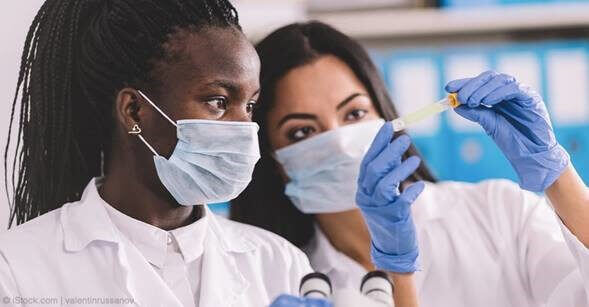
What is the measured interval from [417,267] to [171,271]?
0.36 m

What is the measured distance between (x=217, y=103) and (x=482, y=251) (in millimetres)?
700

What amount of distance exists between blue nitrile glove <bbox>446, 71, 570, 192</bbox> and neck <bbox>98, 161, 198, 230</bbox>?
0.45 metres

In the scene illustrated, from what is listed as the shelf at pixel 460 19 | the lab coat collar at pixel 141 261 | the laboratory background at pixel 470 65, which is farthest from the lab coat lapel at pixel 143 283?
the shelf at pixel 460 19

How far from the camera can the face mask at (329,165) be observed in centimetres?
169

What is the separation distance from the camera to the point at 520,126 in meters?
1.43

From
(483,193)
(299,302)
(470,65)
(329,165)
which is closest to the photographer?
(299,302)

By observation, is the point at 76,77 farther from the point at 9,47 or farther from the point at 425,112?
the point at 425,112

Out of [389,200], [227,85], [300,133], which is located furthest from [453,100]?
[300,133]

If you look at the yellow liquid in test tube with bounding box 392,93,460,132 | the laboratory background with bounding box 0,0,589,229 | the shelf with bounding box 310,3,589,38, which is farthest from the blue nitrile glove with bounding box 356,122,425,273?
the shelf with bounding box 310,3,589,38

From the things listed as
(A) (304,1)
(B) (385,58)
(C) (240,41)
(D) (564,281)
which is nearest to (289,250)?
(C) (240,41)

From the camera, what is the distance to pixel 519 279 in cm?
172

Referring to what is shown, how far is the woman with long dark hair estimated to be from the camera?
5.56ft

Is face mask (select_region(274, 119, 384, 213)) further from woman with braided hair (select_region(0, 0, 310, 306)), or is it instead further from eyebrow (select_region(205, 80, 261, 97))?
eyebrow (select_region(205, 80, 261, 97))

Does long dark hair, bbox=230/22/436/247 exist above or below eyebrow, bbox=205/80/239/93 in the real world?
below
